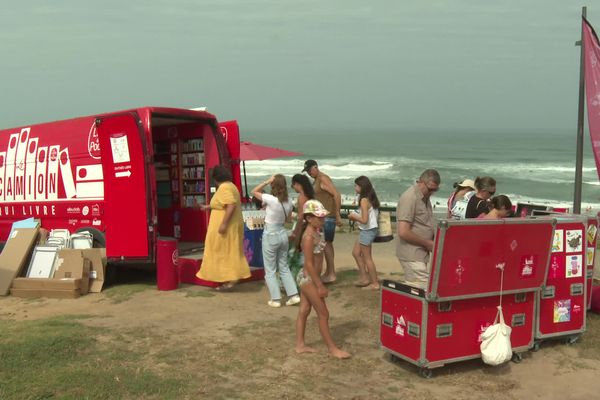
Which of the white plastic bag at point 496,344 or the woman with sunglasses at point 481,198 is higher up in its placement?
the woman with sunglasses at point 481,198

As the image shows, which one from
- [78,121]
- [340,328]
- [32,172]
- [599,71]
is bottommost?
→ [340,328]

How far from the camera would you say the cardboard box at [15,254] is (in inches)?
327

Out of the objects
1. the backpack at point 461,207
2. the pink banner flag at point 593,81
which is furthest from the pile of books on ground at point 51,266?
the pink banner flag at point 593,81

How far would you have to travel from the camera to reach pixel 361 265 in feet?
27.4

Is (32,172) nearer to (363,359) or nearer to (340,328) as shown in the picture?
(340,328)

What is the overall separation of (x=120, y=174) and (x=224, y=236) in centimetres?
164

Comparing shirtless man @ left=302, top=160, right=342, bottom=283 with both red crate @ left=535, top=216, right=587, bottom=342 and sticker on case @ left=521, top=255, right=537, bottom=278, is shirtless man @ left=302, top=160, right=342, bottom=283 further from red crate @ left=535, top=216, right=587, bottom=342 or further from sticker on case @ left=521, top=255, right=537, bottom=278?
sticker on case @ left=521, top=255, right=537, bottom=278

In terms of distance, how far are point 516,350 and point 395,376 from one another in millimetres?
1144

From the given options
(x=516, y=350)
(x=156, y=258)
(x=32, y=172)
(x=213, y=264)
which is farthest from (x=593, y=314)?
(x=32, y=172)

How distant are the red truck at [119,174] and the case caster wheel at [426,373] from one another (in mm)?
4262

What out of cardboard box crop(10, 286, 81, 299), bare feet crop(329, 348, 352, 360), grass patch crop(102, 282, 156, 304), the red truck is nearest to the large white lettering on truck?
the red truck

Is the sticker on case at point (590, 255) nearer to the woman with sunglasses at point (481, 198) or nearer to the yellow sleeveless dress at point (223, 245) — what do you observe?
the woman with sunglasses at point (481, 198)

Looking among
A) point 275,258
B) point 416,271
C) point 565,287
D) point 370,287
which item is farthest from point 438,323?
point 370,287

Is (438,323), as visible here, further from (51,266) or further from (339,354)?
(51,266)
